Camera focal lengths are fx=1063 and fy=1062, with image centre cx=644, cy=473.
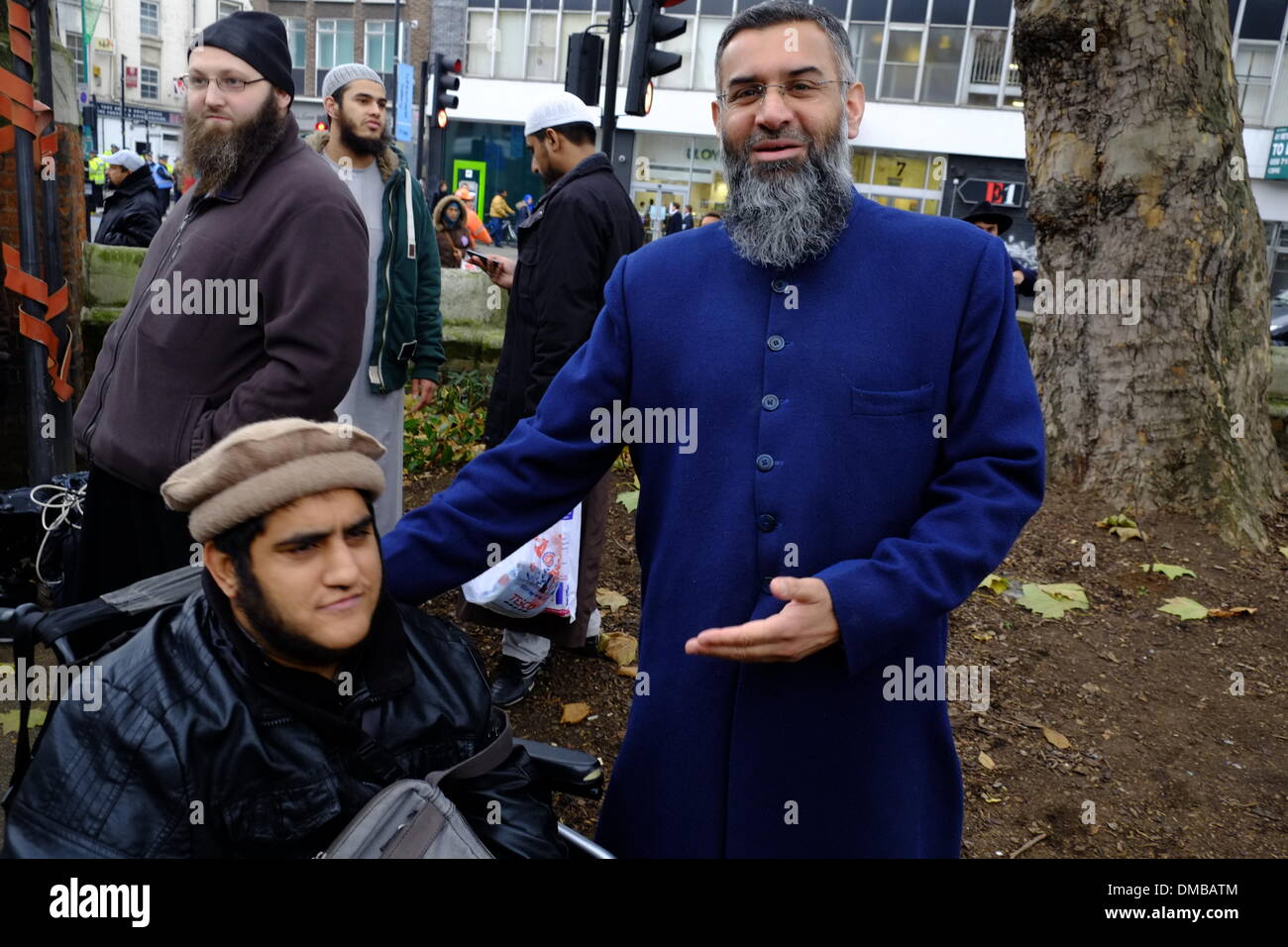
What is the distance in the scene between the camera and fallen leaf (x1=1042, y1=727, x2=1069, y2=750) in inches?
157

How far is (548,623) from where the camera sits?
4223mm

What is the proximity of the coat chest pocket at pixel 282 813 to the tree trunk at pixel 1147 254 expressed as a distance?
17.7ft

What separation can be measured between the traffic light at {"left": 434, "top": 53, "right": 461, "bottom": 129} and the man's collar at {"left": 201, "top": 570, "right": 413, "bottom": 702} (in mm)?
16271

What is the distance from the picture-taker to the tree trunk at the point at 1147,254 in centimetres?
591

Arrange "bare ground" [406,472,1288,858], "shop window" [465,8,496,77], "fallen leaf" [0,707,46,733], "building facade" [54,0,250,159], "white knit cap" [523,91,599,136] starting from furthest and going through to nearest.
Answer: "building facade" [54,0,250,159]
"shop window" [465,8,496,77]
"white knit cap" [523,91,599,136]
"fallen leaf" [0,707,46,733]
"bare ground" [406,472,1288,858]

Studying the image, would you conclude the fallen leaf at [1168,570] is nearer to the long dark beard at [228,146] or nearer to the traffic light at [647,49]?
the long dark beard at [228,146]

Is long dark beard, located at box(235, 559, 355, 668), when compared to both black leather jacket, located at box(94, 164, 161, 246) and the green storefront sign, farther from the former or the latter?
the green storefront sign

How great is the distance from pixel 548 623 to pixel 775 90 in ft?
8.65

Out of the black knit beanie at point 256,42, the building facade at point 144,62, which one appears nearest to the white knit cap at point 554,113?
the black knit beanie at point 256,42

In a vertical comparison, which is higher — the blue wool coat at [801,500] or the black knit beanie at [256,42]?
the black knit beanie at [256,42]

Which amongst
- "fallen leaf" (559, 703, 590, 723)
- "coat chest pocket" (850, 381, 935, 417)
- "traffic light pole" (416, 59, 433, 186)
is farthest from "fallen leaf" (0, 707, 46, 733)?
"traffic light pole" (416, 59, 433, 186)

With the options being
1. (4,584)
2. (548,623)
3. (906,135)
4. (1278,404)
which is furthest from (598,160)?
(906,135)

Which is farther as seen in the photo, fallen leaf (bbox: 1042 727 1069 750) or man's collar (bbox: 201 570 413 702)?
fallen leaf (bbox: 1042 727 1069 750)

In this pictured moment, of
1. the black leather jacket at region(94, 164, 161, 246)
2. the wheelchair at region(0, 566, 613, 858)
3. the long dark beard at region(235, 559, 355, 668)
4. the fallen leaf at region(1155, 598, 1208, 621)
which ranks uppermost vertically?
the black leather jacket at region(94, 164, 161, 246)
